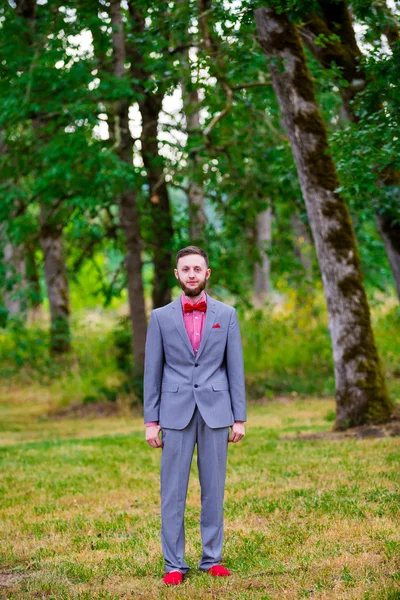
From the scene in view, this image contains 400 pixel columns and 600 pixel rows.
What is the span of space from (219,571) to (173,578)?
314mm

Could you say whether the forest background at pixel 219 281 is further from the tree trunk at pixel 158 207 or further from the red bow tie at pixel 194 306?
the red bow tie at pixel 194 306

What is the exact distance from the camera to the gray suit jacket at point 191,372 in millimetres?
5762

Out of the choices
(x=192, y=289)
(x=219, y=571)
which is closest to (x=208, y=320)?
(x=192, y=289)

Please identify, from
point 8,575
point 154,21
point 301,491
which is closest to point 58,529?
point 8,575

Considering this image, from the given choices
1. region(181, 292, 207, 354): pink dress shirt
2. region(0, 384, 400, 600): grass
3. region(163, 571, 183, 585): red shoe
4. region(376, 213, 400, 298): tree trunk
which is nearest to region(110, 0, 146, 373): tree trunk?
region(0, 384, 400, 600): grass

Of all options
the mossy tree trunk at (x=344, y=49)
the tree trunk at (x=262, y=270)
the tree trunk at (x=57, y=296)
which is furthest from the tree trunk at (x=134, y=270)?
the tree trunk at (x=262, y=270)

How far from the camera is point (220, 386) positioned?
582 cm

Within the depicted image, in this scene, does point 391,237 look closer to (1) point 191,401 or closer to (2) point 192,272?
(2) point 192,272

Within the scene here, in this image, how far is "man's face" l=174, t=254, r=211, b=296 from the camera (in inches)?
227

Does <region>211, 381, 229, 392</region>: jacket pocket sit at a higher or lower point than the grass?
higher

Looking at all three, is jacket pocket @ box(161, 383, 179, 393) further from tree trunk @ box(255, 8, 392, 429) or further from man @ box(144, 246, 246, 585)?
tree trunk @ box(255, 8, 392, 429)

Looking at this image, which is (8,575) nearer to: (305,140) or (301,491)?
(301,491)

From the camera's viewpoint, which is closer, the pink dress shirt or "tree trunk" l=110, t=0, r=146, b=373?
the pink dress shirt

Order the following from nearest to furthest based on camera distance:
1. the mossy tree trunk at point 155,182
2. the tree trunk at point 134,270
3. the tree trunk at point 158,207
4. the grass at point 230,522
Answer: the grass at point 230,522
the mossy tree trunk at point 155,182
the tree trunk at point 158,207
the tree trunk at point 134,270
